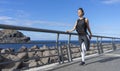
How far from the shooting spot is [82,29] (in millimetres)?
9805

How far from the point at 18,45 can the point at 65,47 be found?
3.33 m

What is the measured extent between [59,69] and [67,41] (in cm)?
230

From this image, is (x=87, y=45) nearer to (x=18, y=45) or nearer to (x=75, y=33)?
(x=75, y=33)

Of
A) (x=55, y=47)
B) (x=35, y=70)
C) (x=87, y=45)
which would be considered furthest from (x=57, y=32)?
(x=35, y=70)

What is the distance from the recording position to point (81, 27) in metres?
9.77

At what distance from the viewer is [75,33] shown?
10.7m

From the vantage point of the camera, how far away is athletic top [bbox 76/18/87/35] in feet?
31.7

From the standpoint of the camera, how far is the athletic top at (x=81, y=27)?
9.67 meters

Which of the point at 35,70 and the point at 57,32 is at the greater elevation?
the point at 57,32

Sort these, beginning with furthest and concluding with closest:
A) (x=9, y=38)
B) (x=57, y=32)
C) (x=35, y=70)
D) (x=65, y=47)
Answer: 1. (x=65, y=47)
2. (x=57, y=32)
3. (x=35, y=70)
4. (x=9, y=38)

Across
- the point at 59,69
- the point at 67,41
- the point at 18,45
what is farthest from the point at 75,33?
the point at 18,45

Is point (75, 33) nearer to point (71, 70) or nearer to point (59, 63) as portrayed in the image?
point (59, 63)

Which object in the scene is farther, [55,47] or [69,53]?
[69,53]

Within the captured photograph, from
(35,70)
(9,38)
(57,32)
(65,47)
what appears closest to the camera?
(9,38)
